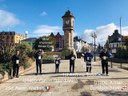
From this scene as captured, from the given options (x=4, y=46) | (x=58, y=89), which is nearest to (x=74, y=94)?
(x=58, y=89)

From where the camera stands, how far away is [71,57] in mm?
21094

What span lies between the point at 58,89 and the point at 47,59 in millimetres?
31937

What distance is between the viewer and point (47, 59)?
4422cm

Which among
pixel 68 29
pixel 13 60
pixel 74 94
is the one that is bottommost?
pixel 74 94

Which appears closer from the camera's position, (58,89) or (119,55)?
(58,89)

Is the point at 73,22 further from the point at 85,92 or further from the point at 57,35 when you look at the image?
the point at 57,35

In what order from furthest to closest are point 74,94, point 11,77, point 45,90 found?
point 11,77 < point 45,90 < point 74,94

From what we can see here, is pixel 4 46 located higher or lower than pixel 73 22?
lower

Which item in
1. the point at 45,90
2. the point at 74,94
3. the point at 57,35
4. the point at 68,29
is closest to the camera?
the point at 74,94

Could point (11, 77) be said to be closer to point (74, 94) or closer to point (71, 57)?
point (71, 57)

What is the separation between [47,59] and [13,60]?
25766 mm

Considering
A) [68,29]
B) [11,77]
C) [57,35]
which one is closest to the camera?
[11,77]

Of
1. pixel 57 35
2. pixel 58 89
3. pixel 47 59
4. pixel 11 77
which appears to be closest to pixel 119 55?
pixel 47 59

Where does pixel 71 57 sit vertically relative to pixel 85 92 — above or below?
above
